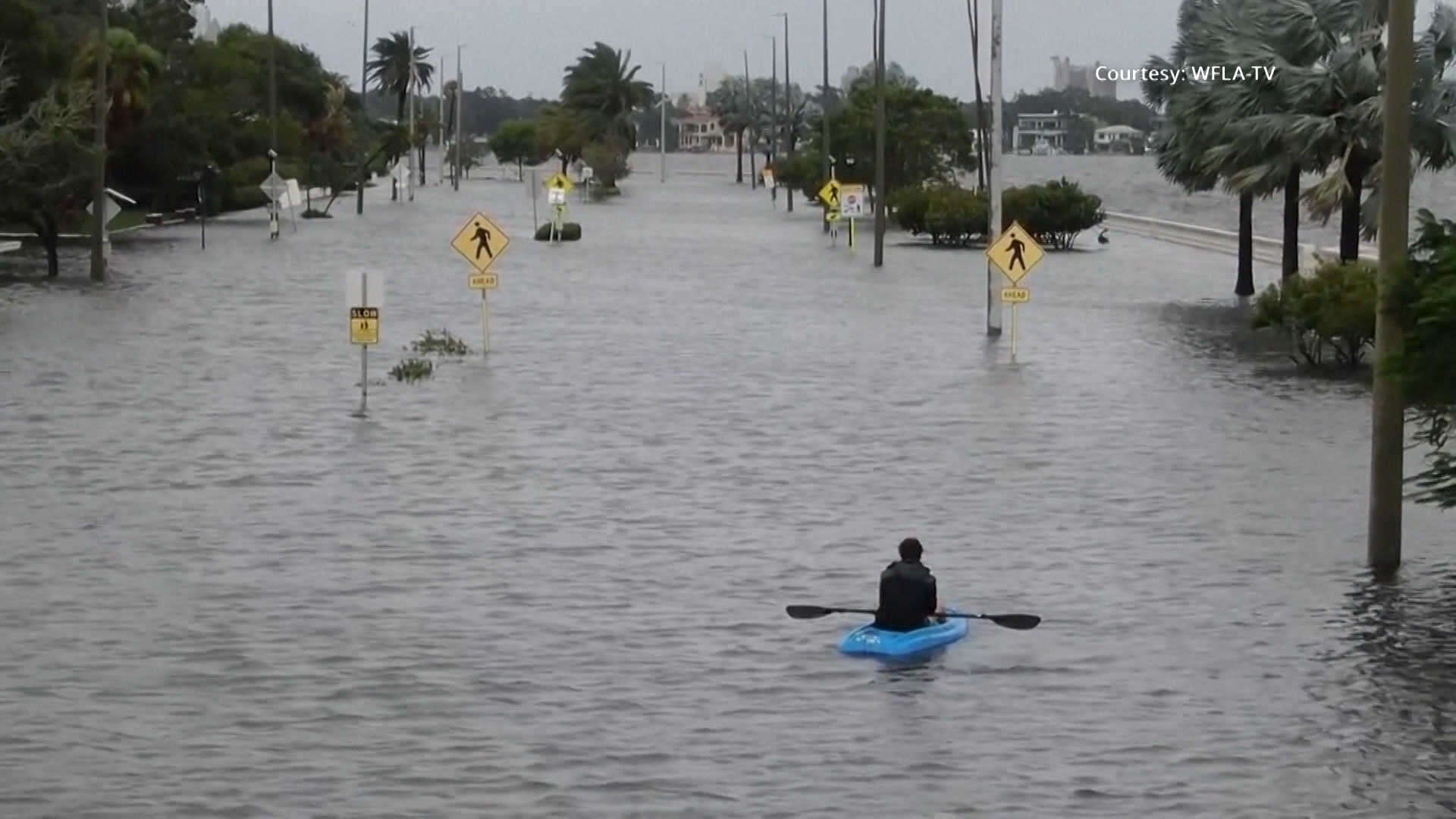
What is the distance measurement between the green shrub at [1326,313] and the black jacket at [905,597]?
64.5 ft

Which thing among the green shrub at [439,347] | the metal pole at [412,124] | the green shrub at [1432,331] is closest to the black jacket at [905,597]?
the green shrub at [1432,331]

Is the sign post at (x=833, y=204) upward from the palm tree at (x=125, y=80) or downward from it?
downward

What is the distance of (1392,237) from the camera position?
17797mm

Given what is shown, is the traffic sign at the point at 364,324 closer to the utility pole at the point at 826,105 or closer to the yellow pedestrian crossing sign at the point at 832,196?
the yellow pedestrian crossing sign at the point at 832,196

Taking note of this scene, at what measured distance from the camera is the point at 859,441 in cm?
2728

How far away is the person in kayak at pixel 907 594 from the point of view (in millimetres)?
15430

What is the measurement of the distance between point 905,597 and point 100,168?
40640 millimetres

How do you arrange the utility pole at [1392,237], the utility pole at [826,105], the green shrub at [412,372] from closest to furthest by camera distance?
the utility pole at [1392,237] → the green shrub at [412,372] → the utility pole at [826,105]

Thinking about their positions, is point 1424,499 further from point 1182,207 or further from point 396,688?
point 1182,207

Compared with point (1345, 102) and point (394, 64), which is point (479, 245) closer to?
point (1345, 102)

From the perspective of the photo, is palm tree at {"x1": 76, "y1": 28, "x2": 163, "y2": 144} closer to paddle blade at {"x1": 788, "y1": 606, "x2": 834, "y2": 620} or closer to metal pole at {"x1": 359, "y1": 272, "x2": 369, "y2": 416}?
metal pole at {"x1": 359, "y1": 272, "x2": 369, "y2": 416}

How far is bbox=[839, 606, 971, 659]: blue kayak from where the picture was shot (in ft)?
50.4

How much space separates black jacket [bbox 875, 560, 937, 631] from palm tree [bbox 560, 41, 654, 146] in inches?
6213

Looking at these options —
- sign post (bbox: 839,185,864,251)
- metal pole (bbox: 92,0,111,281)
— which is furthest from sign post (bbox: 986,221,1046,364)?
sign post (bbox: 839,185,864,251)
